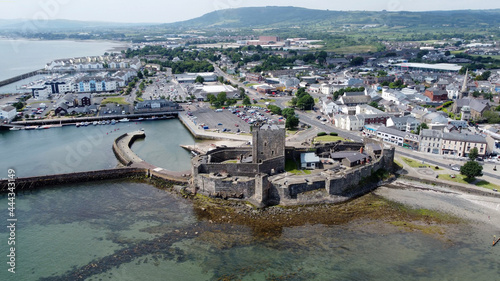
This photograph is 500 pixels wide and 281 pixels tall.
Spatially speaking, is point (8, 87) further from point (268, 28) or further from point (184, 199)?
point (268, 28)

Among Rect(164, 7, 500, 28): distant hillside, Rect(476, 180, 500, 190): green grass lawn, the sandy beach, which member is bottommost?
the sandy beach

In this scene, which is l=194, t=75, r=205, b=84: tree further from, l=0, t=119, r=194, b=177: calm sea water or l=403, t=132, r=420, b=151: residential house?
l=403, t=132, r=420, b=151: residential house

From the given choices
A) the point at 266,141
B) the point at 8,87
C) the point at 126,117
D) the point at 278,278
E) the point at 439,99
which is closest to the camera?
the point at 278,278

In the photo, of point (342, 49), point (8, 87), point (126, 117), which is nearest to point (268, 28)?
point (342, 49)

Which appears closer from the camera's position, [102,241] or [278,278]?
[278,278]

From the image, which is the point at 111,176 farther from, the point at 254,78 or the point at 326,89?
the point at 254,78

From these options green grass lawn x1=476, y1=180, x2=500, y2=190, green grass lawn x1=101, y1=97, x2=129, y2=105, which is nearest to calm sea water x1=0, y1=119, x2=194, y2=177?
green grass lawn x1=101, y1=97, x2=129, y2=105
